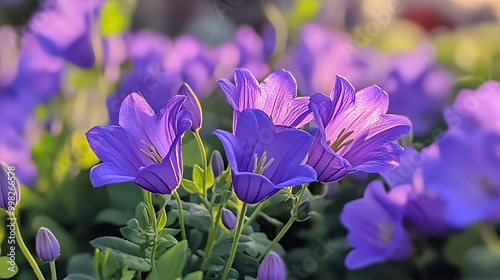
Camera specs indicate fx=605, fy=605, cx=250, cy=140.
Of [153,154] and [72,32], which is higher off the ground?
[72,32]

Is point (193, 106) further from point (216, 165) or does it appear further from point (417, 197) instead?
point (417, 197)

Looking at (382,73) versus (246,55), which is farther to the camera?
(246,55)

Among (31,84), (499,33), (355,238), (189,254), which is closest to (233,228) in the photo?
(189,254)

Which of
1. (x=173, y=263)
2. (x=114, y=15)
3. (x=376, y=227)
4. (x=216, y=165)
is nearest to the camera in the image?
(x=173, y=263)

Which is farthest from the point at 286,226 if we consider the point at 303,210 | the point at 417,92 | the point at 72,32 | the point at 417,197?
the point at 72,32

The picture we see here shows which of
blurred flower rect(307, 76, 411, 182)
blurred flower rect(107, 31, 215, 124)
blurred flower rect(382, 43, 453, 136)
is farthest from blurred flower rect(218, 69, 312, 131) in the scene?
blurred flower rect(382, 43, 453, 136)

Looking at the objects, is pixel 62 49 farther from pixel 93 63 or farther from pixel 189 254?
pixel 189 254

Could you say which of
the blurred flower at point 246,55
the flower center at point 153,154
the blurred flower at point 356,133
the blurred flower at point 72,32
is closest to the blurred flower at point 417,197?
the blurred flower at point 356,133
